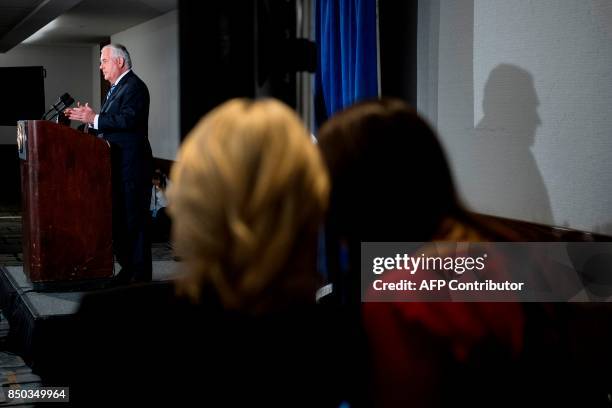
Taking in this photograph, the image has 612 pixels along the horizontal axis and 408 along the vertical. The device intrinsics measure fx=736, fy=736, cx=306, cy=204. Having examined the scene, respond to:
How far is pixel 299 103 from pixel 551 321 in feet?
2.45

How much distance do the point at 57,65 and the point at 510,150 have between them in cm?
1144

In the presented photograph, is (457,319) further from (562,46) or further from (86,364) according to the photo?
(562,46)

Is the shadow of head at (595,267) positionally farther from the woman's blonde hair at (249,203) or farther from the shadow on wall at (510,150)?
the woman's blonde hair at (249,203)

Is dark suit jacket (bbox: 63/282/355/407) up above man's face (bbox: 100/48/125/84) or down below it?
below

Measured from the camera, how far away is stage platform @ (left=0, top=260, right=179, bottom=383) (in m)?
2.96

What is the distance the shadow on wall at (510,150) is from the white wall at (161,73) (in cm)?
593

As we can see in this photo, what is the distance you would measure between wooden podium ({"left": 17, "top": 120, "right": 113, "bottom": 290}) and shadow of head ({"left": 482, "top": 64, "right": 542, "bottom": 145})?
2.06 metres

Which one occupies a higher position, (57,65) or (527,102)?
(57,65)

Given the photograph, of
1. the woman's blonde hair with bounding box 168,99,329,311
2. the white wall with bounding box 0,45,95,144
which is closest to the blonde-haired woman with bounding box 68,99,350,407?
the woman's blonde hair with bounding box 168,99,329,311

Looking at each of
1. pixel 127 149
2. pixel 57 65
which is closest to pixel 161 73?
pixel 57 65

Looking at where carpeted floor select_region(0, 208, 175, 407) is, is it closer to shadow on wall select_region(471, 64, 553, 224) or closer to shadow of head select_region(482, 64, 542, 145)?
shadow on wall select_region(471, 64, 553, 224)

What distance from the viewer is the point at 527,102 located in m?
2.16

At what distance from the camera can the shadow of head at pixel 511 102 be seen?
2.15m

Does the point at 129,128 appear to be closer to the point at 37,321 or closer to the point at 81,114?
the point at 81,114
